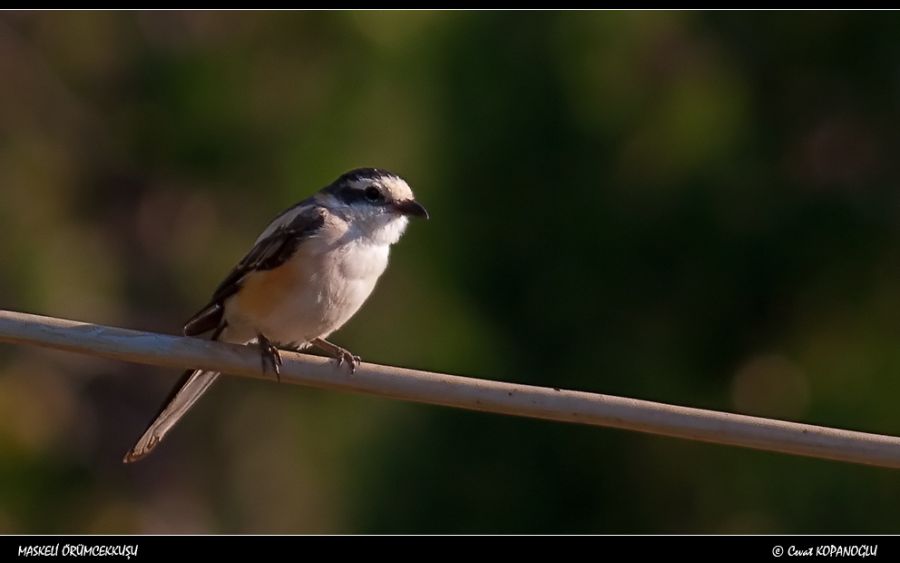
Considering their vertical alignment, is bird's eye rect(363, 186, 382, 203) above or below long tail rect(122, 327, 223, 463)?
above

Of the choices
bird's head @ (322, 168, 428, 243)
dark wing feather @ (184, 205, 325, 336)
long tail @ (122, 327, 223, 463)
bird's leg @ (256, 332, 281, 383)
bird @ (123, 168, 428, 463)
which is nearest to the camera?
bird's leg @ (256, 332, 281, 383)

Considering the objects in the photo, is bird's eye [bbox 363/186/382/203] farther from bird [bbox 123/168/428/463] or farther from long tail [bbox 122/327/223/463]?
long tail [bbox 122/327/223/463]

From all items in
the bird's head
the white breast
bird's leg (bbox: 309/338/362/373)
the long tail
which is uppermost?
the bird's head

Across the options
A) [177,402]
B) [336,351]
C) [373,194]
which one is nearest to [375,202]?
[373,194]

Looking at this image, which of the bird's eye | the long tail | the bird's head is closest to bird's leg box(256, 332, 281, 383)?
the long tail

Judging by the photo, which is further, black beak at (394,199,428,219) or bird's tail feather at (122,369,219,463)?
black beak at (394,199,428,219)

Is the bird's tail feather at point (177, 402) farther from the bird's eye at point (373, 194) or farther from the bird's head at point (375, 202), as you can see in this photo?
the bird's eye at point (373, 194)

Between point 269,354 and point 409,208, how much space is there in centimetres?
81

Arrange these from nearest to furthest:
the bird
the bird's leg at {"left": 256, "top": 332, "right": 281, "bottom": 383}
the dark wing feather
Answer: the bird's leg at {"left": 256, "top": 332, "right": 281, "bottom": 383}
the bird
the dark wing feather

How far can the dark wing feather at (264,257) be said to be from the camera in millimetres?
4008

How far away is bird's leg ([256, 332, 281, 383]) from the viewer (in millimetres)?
3226

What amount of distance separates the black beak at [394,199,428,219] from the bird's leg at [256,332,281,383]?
0.62m

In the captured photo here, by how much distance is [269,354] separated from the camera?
3.63 meters

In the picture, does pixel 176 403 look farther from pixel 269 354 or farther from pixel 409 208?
pixel 409 208
